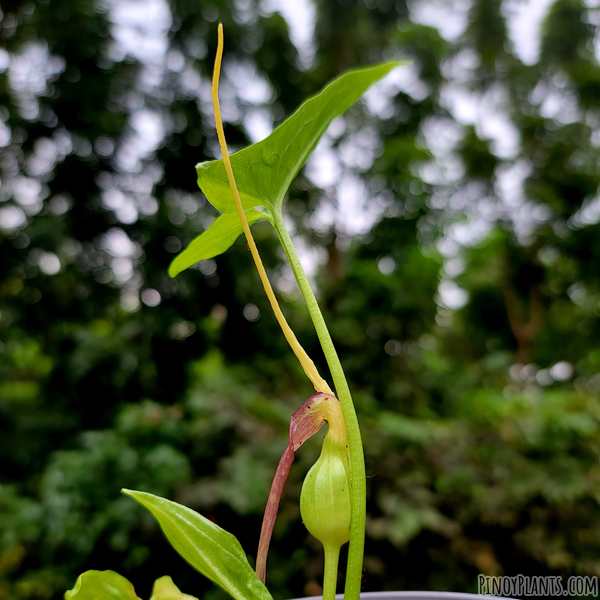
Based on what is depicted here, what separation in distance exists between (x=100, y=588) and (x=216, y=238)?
145 millimetres

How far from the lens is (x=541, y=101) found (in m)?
2.39

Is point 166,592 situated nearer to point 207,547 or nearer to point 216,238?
point 207,547

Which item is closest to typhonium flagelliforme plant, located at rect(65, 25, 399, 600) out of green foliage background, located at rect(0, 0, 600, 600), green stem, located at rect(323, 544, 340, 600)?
green stem, located at rect(323, 544, 340, 600)

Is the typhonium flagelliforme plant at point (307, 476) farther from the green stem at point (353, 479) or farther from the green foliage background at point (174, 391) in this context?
the green foliage background at point (174, 391)

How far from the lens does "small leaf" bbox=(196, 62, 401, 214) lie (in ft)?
0.53

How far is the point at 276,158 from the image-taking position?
0.18 meters

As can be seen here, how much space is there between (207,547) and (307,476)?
0.04 meters

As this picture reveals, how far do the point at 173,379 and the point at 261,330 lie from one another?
202mm

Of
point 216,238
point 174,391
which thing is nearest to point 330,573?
point 216,238

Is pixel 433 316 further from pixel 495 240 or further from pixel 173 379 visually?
pixel 173 379

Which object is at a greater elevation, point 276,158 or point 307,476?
point 276,158

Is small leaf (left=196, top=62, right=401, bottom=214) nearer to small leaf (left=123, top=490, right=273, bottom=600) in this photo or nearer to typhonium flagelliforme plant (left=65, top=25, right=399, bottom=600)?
typhonium flagelliforme plant (left=65, top=25, right=399, bottom=600)

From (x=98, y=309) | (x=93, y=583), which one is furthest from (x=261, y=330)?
(x=93, y=583)

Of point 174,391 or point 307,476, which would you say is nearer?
point 307,476
